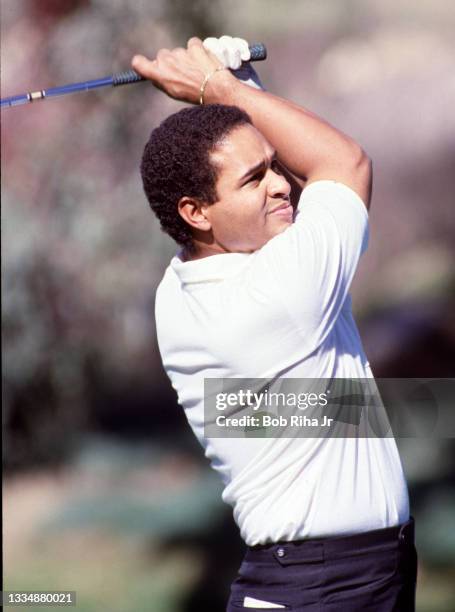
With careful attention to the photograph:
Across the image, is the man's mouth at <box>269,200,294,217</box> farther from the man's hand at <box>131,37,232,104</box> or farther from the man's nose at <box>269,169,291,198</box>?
the man's hand at <box>131,37,232,104</box>

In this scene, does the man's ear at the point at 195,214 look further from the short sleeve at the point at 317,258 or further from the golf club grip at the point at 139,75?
the golf club grip at the point at 139,75

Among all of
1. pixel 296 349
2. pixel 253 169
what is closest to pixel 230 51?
pixel 253 169

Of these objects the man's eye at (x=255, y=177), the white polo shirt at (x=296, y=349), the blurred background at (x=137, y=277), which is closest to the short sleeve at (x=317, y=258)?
the white polo shirt at (x=296, y=349)

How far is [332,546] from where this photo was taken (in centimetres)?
191

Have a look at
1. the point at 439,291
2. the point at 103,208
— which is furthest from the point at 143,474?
the point at 439,291

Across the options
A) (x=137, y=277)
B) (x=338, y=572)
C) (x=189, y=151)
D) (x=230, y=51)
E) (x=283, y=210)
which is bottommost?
(x=338, y=572)

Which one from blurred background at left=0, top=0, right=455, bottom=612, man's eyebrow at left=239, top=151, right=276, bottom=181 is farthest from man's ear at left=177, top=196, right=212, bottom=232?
blurred background at left=0, top=0, right=455, bottom=612

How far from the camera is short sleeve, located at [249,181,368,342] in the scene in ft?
6.08

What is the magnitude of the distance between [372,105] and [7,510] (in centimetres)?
179

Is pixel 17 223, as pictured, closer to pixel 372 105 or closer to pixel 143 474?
pixel 143 474

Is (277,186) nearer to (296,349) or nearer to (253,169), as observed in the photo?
(253,169)

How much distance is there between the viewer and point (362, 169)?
2.00m

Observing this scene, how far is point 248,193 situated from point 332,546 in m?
0.66

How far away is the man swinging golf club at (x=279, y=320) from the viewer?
189 centimetres
